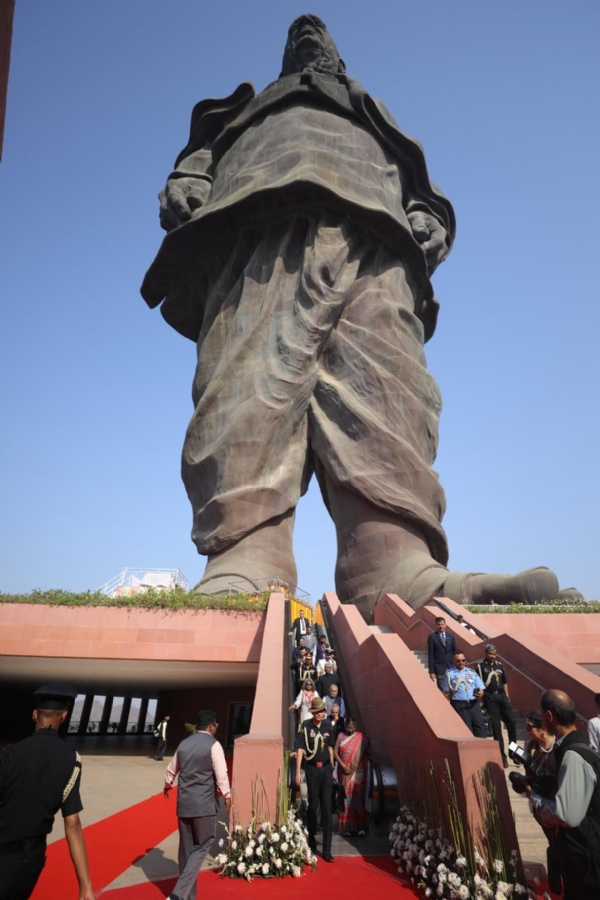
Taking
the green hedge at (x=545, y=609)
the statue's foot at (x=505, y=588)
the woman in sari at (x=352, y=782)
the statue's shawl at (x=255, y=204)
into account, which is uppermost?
the statue's shawl at (x=255, y=204)

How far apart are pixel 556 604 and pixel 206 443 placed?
9.22 meters

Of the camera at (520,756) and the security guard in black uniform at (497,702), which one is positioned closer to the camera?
the camera at (520,756)

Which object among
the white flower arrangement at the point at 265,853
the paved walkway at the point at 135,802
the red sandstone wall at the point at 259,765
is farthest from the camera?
the red sandstone wall at the point at 259,765

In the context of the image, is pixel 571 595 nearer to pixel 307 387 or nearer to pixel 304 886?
pixel 307 387

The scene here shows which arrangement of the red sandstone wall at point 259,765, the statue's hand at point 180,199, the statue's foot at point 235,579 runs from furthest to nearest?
1. the statue's hand at point 180,199
2. the statue's foot at point 235,579
3. the red sandstone wall at point 259,765

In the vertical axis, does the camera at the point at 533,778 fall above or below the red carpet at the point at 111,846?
above

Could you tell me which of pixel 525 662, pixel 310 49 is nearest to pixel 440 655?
pixel 525 662

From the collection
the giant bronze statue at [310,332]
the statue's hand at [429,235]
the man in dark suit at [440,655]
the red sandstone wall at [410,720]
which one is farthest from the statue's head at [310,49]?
the man in dark suit at [440,655]

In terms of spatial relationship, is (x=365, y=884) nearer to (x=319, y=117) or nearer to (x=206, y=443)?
Result: (x=206, y=443)

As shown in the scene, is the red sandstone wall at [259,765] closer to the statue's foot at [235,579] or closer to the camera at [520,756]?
the camera at [520,756]

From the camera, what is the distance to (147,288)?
20.3 meters

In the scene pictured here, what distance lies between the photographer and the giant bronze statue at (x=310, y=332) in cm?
1544

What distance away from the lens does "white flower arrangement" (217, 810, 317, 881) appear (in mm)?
4387

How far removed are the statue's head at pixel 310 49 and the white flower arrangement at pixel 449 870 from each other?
74.4 feet
